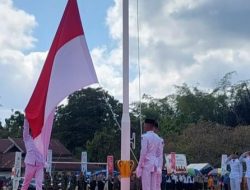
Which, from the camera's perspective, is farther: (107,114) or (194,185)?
(107,114)

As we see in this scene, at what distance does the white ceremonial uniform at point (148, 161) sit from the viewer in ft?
34.0

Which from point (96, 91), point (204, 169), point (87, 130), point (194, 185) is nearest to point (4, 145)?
point (87, 130)

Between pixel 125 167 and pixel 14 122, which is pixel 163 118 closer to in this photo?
pixel 14 122

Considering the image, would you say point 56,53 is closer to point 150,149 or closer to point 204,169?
point 150,149

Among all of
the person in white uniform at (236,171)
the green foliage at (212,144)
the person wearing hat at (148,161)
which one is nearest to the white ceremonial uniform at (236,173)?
the person in white uniform at (236,171)

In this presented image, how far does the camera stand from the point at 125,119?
32.5 ft

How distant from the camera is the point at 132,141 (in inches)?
415

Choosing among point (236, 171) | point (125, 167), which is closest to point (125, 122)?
point (125, 167)

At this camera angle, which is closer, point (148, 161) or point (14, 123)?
point (148, 161)

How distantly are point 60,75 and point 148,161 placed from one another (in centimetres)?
250

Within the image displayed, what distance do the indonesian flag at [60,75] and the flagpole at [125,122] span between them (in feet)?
3.06

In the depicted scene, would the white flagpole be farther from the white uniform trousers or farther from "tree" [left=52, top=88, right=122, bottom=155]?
"tree" [left=52, top=88, right=122, bottom=155]

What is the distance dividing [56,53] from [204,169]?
38459 mm

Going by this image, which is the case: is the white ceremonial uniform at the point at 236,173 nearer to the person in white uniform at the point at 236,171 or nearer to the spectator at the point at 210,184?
the person in white uniform at the point at 236,171
